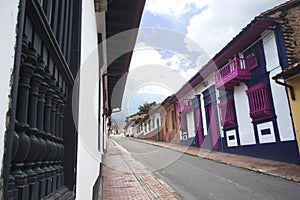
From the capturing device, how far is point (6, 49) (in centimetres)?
49

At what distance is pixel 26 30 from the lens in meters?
0.63

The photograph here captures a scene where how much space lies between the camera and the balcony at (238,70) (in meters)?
9.16

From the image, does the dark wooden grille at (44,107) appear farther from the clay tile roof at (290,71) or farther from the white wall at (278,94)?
the white wall at (278,94)

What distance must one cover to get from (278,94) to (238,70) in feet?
6.06

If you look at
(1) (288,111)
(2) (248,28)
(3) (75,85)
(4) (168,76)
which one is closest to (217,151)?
(1) (288,111)

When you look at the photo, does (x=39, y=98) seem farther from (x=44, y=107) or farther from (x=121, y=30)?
(x=121, y=30)

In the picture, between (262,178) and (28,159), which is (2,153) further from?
(262,178)

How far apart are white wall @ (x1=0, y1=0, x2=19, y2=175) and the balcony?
9375mm

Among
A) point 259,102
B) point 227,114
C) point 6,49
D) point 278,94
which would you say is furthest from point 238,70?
point 6,49

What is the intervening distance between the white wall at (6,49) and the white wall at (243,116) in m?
9.74

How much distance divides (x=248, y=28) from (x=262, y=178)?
5.16 meters

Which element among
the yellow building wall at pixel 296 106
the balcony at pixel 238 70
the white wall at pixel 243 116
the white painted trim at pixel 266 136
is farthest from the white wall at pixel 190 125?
the yellow building wall at pixel 296 106

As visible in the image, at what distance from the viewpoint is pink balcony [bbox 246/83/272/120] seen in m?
8.24

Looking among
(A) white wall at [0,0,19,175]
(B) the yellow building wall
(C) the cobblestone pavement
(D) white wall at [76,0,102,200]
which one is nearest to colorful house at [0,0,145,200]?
(A) white wall at [0,0,19,175]
